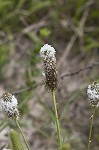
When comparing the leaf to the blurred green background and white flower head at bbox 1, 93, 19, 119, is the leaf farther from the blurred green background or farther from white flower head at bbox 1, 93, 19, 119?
the blurred green background

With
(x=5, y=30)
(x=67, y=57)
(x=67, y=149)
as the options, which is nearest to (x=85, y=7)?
(x=67, y=57)

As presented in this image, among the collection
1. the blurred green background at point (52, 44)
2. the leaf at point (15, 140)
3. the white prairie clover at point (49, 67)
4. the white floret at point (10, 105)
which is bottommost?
the leaf at point (15, 140)

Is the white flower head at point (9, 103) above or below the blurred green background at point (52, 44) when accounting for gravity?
below

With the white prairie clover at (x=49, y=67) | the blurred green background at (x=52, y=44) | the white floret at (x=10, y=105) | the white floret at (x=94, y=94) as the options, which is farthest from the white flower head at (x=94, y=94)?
the blurred green background at (x=52, y=44)

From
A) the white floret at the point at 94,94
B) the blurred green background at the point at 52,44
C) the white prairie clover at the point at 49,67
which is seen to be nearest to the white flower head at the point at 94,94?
the white floret at the point at 94,94

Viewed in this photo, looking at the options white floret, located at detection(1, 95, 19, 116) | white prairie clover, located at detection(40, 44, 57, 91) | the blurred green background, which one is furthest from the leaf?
the blurred green background

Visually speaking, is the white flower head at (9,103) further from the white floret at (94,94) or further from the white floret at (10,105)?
the white floret at (94,94)

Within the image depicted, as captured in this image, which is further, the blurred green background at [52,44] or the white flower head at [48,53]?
the blurred green background at [52,44]

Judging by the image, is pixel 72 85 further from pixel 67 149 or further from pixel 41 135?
pixel 67 149

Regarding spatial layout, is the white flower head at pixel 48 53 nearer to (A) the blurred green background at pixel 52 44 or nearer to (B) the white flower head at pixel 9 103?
(B) the white flower head at pixel 9 103
